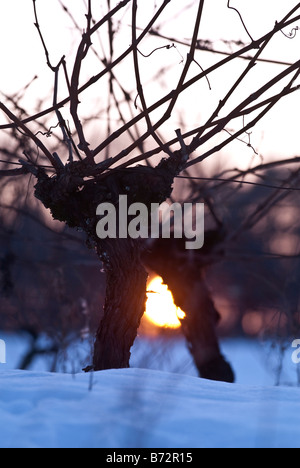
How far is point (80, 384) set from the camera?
3043 millimetres

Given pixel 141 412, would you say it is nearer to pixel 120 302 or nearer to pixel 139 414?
pixel 139 414

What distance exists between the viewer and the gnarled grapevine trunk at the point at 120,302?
452 centimetres

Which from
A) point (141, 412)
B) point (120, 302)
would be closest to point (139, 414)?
point (141, 412)

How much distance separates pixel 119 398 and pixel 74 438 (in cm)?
48

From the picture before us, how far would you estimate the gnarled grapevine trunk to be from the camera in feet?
14.8

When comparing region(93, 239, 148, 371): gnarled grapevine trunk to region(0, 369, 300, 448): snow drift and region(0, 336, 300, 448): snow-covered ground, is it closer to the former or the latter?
region(0, 336, 300, 448): snow-covered ground

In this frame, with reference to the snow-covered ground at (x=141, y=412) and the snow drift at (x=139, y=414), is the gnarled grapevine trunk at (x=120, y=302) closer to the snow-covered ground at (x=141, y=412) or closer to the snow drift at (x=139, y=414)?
the snow-covered ground at (x=141, y=412)

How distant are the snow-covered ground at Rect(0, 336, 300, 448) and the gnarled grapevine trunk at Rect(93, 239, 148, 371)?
1155mm

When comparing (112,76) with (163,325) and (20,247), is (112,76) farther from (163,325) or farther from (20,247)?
(20,247)

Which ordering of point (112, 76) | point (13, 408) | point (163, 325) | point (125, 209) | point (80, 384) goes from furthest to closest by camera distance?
point (163, 325), point (112, 76), point (125, 209), point (80, 384), point (13, 408)

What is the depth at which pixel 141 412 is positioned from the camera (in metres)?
2.58

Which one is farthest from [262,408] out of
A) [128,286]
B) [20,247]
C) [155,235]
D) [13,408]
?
[20,247]

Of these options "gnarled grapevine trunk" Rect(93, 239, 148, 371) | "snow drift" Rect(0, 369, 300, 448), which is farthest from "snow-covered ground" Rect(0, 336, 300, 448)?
"gnarled grapevine trunk" Rect(93, 239, 148, 371)
